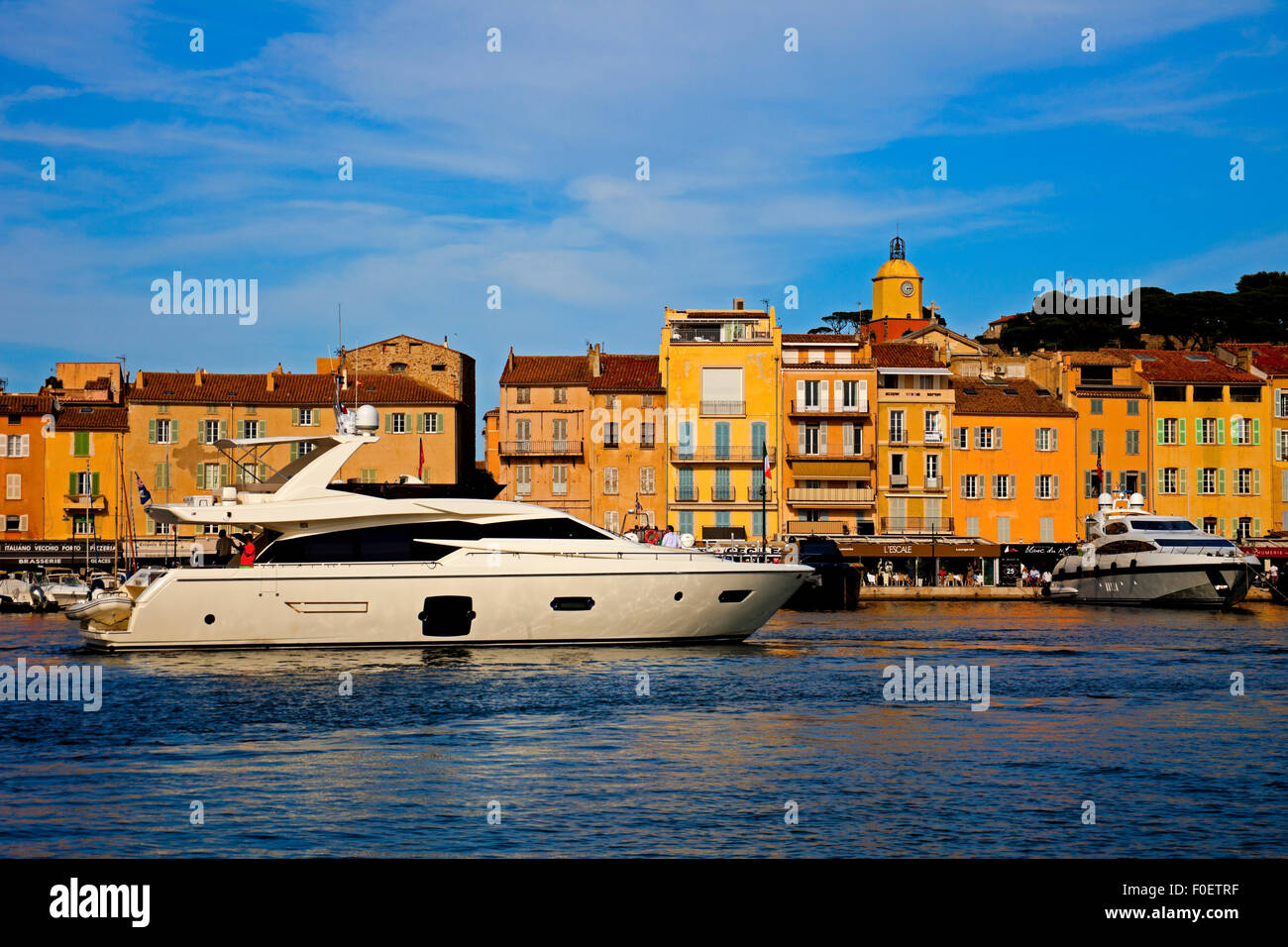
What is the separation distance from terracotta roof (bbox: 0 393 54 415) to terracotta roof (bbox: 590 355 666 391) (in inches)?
1214

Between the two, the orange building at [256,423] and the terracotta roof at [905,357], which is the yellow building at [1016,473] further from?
the orange building at [256,423]

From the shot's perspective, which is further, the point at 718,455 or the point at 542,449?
the point at 542,449

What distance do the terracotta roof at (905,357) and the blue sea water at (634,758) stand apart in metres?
49.6

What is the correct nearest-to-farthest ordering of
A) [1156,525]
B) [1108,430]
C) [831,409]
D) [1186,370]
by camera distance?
[1156,525], [831,409], [1108,430], [1186,370]

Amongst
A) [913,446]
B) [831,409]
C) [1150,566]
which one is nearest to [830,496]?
[831,409]

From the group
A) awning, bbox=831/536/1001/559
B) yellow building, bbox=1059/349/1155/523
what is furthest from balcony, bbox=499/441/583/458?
yellow building, bbox=1059/349/1155/523

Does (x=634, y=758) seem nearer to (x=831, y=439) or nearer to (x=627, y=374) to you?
(x=831, y=439)

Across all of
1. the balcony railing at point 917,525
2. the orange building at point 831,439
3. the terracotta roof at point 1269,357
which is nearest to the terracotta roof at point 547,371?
the orange building at point 831,439

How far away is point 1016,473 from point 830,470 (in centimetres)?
1090

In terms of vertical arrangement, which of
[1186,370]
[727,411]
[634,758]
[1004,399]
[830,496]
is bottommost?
[634,758]

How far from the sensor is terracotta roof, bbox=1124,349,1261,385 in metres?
82.8

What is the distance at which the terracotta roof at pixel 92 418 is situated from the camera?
261ft

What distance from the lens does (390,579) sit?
104 feet
